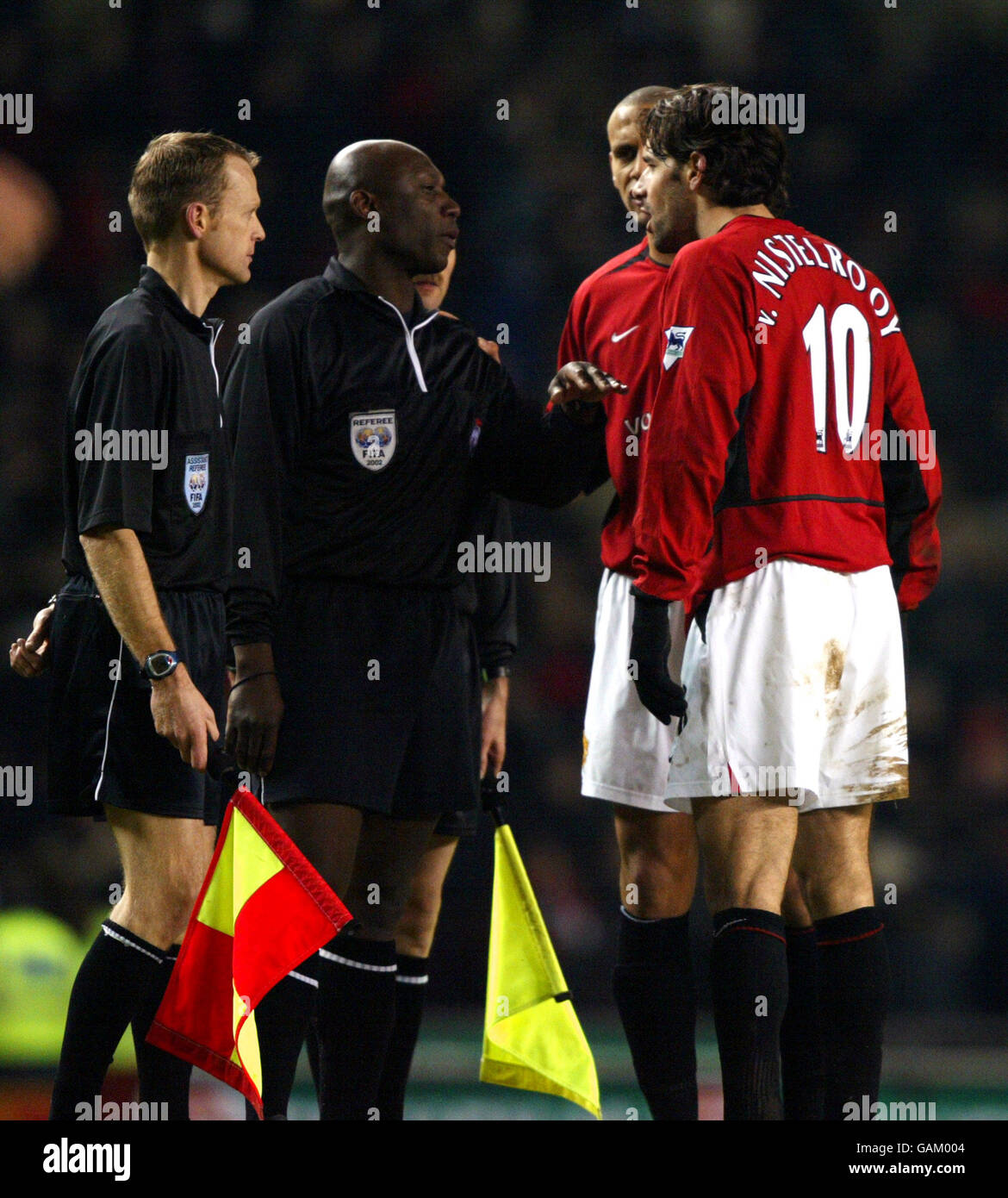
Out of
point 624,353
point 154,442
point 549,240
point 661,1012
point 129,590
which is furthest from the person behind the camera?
point 549,240

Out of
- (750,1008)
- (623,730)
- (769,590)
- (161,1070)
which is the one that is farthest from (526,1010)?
(769,590)

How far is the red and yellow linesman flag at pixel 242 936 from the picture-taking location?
256 cm

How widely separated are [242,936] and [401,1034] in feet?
2.18

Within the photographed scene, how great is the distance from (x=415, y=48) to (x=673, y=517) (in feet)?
12.3

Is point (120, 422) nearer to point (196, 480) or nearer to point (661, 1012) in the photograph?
→ point (196, 480)

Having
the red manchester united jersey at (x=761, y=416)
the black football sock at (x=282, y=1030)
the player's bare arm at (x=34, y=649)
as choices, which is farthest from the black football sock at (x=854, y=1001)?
the player's bare arm at (x=34, y=649)

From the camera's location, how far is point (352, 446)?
2.79m

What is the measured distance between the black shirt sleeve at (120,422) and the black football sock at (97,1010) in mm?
688

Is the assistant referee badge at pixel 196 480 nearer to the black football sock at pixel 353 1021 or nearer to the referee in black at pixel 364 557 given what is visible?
the referee in black at pixel 364 557
